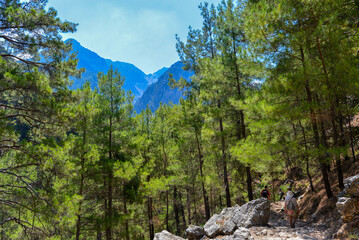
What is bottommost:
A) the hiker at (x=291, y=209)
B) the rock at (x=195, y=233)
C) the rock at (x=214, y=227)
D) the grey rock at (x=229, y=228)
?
the rock at (x=195, y=233)

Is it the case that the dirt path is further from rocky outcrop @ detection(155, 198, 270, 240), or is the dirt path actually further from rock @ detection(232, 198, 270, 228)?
rocky outcrop @ detection(155, 198, 270, 240)

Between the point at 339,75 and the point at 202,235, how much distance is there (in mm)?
8356

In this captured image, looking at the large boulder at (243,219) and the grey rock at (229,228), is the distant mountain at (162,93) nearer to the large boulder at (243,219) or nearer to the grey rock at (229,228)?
the large boulder at (243,219)

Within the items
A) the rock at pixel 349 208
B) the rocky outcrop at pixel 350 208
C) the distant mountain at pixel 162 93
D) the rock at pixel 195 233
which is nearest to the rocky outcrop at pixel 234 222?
the rock at pixel 195 233

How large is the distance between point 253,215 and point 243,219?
454mm

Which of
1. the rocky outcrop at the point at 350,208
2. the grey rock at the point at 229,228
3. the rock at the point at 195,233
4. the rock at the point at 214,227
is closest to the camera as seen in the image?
the rocky outcrop at the point at 350,208

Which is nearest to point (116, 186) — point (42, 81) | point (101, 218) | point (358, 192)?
point (101, 218)

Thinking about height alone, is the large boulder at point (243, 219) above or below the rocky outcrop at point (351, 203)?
below

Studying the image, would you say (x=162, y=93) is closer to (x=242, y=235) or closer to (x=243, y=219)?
(x=243, y=219)

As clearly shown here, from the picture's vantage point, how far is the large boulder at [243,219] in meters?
8.49

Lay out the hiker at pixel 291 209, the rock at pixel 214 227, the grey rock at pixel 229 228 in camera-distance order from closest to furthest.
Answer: the hiker at pixel 291 209 → the grey rock at pixel 229 228 → the rock at pixel 214 227

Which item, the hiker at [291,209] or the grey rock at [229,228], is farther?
the grey rock at [229,228]

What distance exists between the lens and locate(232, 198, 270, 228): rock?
333 inches

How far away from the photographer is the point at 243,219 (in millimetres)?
8727
